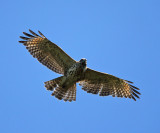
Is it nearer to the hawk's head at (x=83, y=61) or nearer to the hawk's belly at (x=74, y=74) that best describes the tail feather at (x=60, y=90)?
the hawk's belly at (x=74, y=74)

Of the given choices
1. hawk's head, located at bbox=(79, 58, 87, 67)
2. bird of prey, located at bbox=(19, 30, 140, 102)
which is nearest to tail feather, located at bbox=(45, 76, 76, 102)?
bird of prey, located at bbox=(19, 30, 140, 102)

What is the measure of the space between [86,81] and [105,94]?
112cm

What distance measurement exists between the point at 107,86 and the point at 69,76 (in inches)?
81.9

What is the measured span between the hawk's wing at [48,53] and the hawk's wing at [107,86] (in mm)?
1250

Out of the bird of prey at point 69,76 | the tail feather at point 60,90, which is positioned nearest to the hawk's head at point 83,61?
the bird of prey at point 69,76

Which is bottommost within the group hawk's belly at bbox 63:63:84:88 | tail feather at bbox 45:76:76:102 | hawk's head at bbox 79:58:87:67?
tail feather at bbox 45:76:76:102

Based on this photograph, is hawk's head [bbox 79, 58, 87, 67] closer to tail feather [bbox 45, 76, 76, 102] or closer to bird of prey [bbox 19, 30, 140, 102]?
bird of prey [bbox 19, 30, 140, 102]

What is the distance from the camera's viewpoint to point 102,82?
19.2 metres

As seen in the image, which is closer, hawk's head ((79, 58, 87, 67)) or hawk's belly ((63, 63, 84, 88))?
hawk's head ((79, 58, 87, 67))

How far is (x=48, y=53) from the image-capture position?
18.6m

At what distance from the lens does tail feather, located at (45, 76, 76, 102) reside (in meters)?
18.9

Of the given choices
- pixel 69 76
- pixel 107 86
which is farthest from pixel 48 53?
pixel 107 86

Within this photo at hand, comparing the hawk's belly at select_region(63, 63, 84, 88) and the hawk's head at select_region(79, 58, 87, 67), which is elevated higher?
the hawk's head at select_region(79, 58, 87, 67)

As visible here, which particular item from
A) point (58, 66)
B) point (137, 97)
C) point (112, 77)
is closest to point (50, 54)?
point (58, 66)
